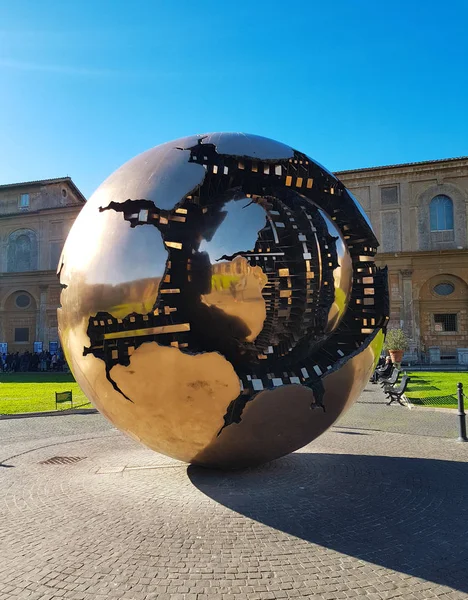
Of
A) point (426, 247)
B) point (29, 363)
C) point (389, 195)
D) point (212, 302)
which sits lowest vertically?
point (29, 363)

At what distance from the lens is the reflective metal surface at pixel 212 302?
206 inches

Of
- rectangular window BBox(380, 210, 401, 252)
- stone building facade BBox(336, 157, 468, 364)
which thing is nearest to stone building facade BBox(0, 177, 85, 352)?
rectangular window BBox(380, 210, 401, 252)

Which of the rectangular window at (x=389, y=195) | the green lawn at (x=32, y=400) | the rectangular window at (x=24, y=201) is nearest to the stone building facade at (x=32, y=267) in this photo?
the rectangular window at (x=24, y=201)

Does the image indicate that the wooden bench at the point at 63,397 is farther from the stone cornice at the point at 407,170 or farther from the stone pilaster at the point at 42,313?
the stone cornice at the point at 407,170

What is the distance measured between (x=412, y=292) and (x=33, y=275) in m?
34.4

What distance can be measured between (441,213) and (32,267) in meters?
37.7

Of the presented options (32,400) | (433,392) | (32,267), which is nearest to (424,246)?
(433,392)

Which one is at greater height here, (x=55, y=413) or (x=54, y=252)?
(x=54, y=252)

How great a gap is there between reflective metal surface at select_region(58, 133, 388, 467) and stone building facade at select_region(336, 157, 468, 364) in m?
33.0

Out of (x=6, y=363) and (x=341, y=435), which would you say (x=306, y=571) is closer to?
(x=341, y=435)

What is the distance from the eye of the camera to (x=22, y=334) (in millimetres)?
45656

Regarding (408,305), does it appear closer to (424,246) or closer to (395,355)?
(424,246)

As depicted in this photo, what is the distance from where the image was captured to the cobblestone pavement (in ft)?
12.5

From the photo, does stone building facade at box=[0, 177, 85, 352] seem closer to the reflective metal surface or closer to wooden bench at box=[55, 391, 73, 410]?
wooden bench at box=[55, 391, 73, 410]
